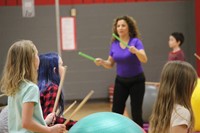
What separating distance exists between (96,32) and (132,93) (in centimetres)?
368

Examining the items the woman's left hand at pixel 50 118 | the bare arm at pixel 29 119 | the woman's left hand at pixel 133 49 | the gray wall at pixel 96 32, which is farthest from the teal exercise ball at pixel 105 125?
the gray wall at pixel 96 32

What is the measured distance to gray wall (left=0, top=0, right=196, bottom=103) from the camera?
7.56 meters

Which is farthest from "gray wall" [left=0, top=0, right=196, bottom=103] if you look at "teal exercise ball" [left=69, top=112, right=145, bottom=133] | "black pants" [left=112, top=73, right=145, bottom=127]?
"teal exercise ball" [left=69, top=112, right=145, bottom=133]

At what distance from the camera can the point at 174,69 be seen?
234 cm

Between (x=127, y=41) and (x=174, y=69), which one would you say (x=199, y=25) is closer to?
(x=127, y=41)

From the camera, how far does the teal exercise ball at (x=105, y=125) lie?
8.72 ft

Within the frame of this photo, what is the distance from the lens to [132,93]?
14.2 ft

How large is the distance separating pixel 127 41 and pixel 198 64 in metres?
3.86

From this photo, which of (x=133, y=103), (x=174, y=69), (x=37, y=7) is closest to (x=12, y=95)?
(x=174, y=69)

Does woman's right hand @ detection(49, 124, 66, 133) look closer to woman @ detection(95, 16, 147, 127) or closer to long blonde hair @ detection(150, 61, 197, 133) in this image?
long blonde hair @ detection(150, 61, 197, 133)

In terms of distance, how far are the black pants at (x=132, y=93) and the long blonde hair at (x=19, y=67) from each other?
2031mm

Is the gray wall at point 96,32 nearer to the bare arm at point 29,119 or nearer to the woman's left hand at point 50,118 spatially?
the woman's left hand at point 50,118

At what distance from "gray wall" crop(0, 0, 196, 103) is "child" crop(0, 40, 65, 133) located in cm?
521

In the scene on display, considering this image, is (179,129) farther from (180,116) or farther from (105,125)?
(105,125)
